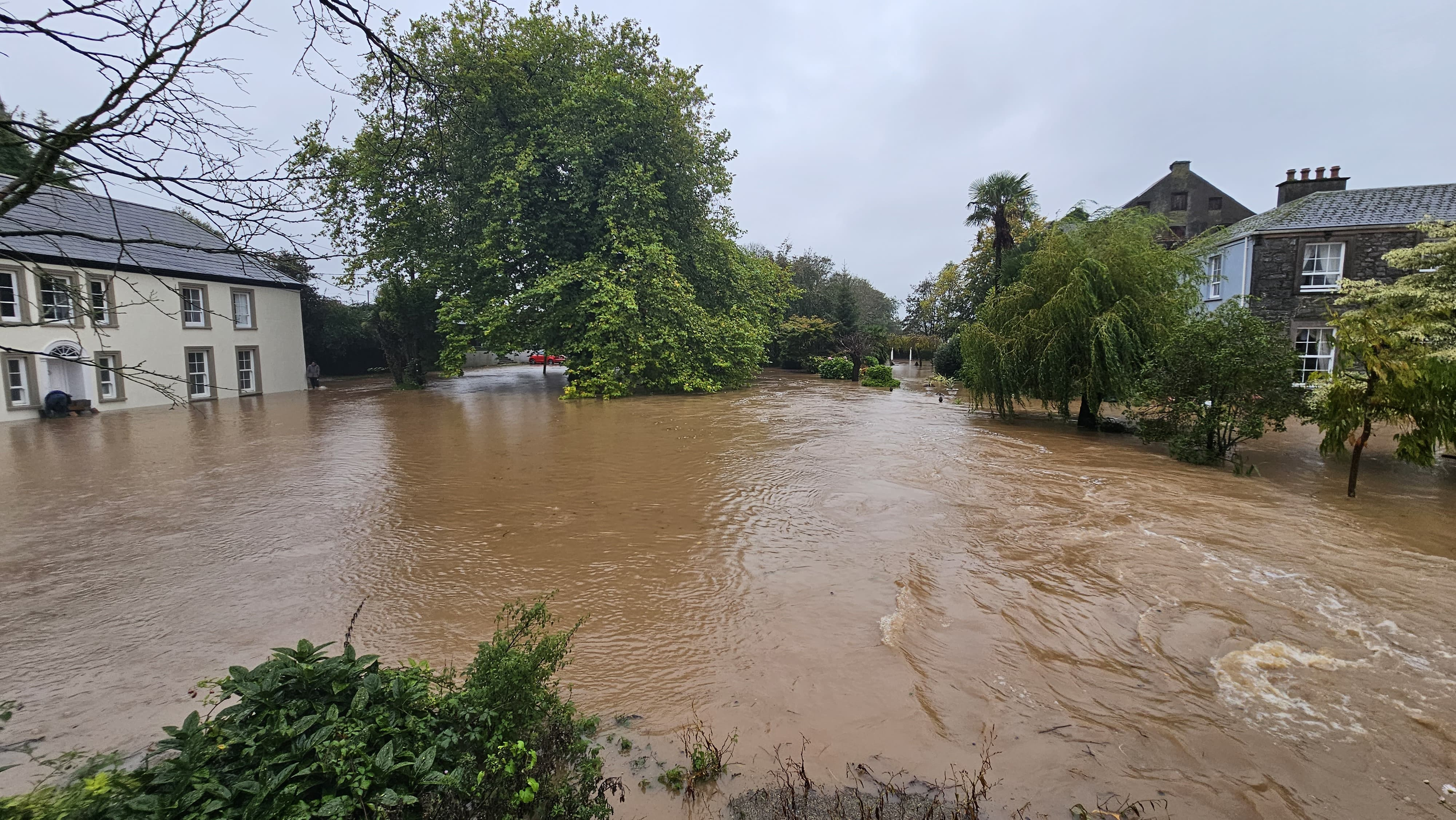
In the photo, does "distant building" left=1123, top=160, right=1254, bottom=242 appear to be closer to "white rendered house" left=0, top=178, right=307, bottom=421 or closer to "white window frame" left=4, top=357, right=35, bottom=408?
"white rendered house" left=0, top=178, right=307, bottom=421

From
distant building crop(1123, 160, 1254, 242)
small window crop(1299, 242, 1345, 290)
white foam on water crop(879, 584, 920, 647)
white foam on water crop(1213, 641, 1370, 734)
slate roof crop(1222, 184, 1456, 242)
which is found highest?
distant building crop(1123, 160, 1254, 242)

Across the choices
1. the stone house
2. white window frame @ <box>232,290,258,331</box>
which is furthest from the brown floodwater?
white window frame @ <box>232,290,258,331</box>

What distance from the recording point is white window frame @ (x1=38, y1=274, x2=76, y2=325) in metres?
2.66

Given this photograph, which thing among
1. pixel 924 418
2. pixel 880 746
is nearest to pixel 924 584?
pixel 880 746

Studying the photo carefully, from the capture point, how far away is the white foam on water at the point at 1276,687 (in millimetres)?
4117

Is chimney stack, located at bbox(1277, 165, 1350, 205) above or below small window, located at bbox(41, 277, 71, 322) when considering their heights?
above

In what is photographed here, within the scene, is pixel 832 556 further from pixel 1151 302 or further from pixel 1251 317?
pixel 1151 302

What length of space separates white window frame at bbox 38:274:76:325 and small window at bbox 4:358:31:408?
786 inches

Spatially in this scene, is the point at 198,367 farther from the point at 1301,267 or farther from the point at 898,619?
the point at 1301,267

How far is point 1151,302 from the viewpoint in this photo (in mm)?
13484

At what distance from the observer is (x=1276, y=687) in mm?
4523

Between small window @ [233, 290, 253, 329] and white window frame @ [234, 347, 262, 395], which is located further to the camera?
white window frame @ [234, 347, 262, 395]

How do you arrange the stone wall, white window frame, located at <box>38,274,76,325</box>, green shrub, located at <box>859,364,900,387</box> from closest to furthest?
1. white window frame, located at <box>38,274,76,325</box>
2. the stone wall
3. green shrub, located at <box>859,364,900,387</box>

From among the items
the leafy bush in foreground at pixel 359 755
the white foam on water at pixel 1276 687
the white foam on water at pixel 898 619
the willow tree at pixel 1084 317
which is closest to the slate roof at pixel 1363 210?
the willow tree at pixel 1084 317
